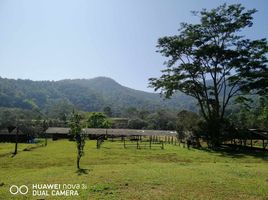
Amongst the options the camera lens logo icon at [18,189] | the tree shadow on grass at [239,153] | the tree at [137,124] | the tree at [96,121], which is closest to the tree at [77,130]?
the camera lens logo icon at [18,189]

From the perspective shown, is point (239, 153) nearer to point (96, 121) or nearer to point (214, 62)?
point (214, 62)

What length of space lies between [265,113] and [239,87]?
6023 millimetres

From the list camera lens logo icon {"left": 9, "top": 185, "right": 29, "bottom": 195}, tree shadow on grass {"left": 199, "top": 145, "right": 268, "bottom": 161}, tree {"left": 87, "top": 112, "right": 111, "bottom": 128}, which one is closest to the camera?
camera lens logo icon {"left": 9, "top": 185, "right": 29, "bottom": 195}

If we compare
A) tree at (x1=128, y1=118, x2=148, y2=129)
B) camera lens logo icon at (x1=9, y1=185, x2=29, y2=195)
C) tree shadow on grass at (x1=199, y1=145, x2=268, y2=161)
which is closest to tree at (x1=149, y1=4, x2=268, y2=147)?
tree shadow on grass at (x1=199, y1=145, x2=268, y2=161)

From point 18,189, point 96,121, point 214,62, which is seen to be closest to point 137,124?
point 96,121

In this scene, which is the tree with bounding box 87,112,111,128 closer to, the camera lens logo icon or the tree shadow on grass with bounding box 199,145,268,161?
the tree shadow on grass with bounding box 199,145,268,161

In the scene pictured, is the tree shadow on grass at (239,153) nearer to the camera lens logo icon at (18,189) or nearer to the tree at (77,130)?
the tree at (77,130)

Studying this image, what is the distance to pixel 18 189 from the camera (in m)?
14.7

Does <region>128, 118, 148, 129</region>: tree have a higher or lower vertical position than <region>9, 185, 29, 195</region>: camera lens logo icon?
higher

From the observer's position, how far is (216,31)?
47.1 meters

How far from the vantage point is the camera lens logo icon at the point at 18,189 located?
1417 centimetres

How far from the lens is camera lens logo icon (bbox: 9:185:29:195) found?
46.5 ft

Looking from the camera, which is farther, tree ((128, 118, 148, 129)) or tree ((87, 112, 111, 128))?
tree ((128, 118, 148, 129))

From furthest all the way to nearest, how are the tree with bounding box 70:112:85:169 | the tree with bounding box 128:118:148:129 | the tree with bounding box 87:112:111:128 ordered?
the tree with bounding box 128:118:148:129 < the tree with bounding box 87:112:111:128 < the tree with bounding box 70:112:85:169
